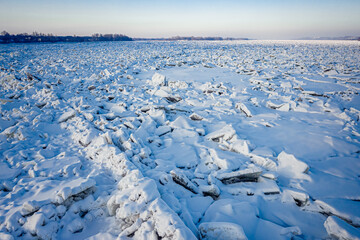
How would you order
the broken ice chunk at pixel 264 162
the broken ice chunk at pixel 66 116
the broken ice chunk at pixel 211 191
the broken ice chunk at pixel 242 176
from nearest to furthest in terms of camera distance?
1. the broken ice chunk at pixel 211 191
2. the broken ice chunk at pixel 242 176
3. the broken ice chunk at pixel 264 162
4. the broken ice chunk at pixel 66 116

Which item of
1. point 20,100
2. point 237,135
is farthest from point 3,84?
point 237,135

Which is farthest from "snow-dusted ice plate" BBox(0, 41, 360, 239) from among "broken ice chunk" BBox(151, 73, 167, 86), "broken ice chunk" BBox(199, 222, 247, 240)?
"broken ice chunk" BBox(151, 73, 167, 86)

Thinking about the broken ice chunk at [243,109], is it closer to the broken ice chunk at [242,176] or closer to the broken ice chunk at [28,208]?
the broken ice chunk at [242,176]

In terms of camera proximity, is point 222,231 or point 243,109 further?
point 243,109

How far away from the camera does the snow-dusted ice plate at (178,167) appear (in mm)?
1654

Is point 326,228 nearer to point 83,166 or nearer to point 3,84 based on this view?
point 83,166

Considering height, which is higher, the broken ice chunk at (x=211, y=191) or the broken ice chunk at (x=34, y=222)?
the broken ice chunk at (x=34, y=222)

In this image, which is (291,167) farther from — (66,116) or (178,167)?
(66,116)

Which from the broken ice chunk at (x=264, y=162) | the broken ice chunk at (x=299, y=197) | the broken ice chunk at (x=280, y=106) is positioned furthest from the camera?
the broken ice chunk at (x=280, y=106)

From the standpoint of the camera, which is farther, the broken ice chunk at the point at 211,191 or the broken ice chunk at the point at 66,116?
the broken ice chunk at the point at 66,116

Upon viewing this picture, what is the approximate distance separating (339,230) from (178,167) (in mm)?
1834

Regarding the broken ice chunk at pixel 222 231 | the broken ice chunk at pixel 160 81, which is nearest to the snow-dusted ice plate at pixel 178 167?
the broken ice chunk at pixel 222 231

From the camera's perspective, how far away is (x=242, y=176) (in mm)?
2328

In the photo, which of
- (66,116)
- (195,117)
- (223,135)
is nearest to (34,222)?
(223,135)
